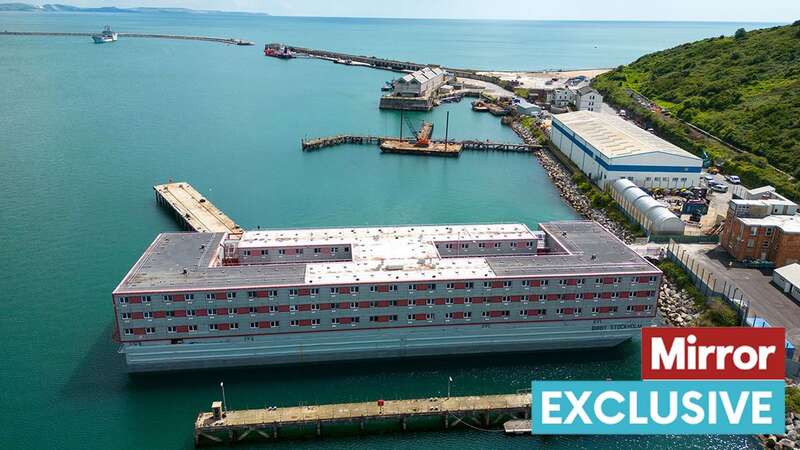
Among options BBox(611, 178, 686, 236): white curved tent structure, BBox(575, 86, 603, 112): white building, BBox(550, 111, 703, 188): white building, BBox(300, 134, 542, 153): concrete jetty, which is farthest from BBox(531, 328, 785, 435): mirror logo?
BBox(575, 86, 603, 112): white building

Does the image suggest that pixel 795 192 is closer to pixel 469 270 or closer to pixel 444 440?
pixel 469 270

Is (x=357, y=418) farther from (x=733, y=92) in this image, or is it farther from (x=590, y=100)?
(x=590, y=100)

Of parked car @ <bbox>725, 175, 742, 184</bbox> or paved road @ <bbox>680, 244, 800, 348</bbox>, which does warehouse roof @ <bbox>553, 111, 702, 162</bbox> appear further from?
paved road @ <bbox>680, 244, 800, 348</bbox>

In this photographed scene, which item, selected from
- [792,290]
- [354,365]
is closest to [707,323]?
[792,290]

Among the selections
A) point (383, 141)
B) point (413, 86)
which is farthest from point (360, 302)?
point (413, 86)

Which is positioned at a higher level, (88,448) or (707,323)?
(707,323)

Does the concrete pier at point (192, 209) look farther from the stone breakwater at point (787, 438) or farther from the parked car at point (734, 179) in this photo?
the parked car at point (734, 179)
